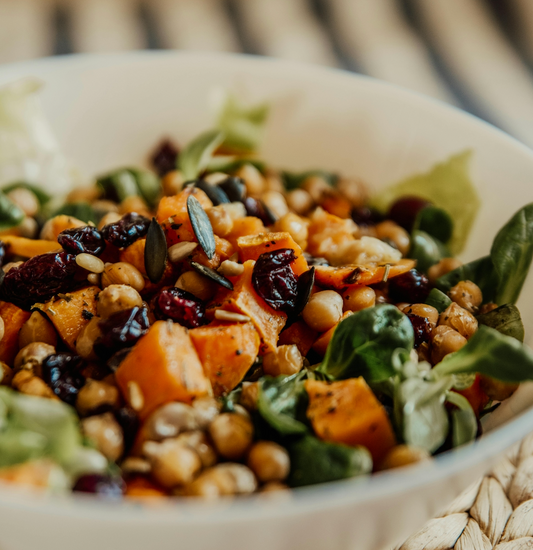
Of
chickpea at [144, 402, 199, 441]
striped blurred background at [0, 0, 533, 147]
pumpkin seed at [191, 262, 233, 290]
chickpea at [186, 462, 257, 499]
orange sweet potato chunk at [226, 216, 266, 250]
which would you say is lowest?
chickpea at [186, 462, 257, 499]

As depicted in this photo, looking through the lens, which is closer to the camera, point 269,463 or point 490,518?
point 269,463

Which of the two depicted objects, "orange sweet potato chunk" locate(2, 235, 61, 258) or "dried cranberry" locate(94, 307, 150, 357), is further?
"orange sweet potato chunk" locate(2, 235, 61, 258)

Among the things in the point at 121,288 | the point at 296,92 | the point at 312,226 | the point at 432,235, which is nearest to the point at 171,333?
the point at 121,288

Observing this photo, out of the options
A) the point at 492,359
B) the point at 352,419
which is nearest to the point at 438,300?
the point at 492,359

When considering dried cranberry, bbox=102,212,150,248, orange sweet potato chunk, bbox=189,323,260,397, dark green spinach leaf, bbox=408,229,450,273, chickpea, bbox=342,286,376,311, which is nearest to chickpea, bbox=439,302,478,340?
chickpea, bbox=342,286,376,311

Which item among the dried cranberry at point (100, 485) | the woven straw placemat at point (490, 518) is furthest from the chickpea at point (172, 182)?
the woven straw placemat at point (490, 518)

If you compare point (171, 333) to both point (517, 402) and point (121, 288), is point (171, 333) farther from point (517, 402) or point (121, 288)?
point (517, 402)

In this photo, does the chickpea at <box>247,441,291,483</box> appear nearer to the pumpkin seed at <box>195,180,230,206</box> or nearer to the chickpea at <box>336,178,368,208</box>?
the pumpkin seed at <box>195,180,230,206</box>

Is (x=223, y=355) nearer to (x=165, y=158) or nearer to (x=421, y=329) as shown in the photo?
(x=421, y=329)
